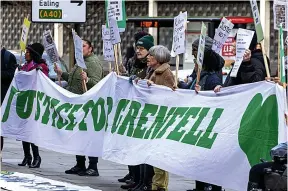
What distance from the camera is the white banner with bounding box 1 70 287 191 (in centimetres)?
962

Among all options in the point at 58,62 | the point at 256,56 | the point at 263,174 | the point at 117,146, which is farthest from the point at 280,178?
the point at 58,62

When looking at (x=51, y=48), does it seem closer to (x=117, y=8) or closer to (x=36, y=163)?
(x=117, y=8)

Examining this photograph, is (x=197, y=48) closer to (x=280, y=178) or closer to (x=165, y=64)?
(x=165, y=64)

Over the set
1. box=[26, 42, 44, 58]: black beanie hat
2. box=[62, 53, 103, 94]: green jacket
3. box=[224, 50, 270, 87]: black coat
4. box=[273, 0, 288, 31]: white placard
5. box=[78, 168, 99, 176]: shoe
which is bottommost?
box=[78, 168, 99, 176]: shoe

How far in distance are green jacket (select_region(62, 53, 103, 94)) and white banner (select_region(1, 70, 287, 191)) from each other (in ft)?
0.51

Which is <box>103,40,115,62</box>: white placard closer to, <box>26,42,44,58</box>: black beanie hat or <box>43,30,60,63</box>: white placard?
<box>43,30,60,63</box>: white placard

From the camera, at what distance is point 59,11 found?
17.6 meters

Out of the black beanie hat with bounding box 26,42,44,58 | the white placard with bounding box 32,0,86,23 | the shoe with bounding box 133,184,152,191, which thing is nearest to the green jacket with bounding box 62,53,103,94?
the black beanie hat with bounding box 26,42,44,58

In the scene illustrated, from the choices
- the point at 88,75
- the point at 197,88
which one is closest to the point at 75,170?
the point at 88,75

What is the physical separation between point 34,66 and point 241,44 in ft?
15.5

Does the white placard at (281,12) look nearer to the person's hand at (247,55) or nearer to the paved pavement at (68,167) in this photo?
the person's hand at (247,55)

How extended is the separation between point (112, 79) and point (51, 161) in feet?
10.1

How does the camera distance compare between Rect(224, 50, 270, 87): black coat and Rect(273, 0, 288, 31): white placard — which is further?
Rect(224, 50, 270, 87): black coat

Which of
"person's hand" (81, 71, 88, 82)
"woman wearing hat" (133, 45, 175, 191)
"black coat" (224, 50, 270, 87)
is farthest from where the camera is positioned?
"person's hand" (81, 71, 88, 82)
